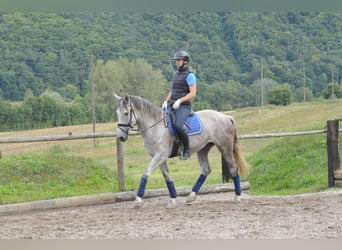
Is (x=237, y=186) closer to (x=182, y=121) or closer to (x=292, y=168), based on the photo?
(x=182, y=121)

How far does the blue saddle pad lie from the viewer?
21.8 ft

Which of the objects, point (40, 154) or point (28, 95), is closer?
point (40, 154)

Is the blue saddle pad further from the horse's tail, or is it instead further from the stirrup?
the horse's tail

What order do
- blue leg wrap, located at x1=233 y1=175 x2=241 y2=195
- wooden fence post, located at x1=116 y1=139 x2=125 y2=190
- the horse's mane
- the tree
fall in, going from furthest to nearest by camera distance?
1. the tree
2. wooden fence post, located at x1=116 y1=139 x2=125 y2=190
3. blue leg wrap, located at x1=233 y1=175 x2=241 y2=195
4. the horse's mane

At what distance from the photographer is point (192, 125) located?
22.0 ft

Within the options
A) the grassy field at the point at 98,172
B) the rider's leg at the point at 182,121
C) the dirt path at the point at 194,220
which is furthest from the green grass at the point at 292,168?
the rider's leg at the point at 182,121

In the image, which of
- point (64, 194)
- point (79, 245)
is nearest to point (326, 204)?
point (64, 194)

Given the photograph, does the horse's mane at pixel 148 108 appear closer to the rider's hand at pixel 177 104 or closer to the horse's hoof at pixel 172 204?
the rider's hand at pixel 177 104

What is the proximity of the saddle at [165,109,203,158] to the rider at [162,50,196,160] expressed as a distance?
0.28 feet

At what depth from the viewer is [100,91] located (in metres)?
33.1

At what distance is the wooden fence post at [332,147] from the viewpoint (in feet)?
27.7

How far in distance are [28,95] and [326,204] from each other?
26524 mm

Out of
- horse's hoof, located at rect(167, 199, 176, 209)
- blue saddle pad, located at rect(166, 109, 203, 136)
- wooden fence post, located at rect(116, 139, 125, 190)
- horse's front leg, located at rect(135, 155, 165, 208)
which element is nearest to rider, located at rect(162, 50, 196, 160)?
blue saddle pad, located at rect(166, 109, 203, 136)

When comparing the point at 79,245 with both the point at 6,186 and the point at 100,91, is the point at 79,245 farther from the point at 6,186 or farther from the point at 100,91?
the point at 100,91
